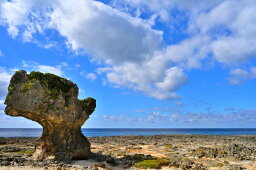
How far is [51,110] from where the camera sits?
19.6 meters

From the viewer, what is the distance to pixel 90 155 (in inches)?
885

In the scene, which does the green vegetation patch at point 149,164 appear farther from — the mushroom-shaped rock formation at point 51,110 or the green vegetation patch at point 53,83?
the green vegetation patch at point 53,83

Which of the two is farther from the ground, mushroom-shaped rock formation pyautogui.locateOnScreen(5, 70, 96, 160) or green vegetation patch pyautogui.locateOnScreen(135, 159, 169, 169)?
mushroom-shaped rock formation pyautogui.locateOnScreen(5, 70, 96, 160)

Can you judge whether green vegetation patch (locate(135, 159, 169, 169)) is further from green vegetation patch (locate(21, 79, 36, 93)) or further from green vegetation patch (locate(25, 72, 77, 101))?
green vegetation patch (locate(21, 79, 36, 93))

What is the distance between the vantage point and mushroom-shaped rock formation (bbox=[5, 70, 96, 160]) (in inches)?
754

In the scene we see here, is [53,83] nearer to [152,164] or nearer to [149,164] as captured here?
[149,164]

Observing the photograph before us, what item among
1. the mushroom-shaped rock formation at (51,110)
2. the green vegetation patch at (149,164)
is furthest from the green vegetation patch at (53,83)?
the green vegetation patch at (149,164)

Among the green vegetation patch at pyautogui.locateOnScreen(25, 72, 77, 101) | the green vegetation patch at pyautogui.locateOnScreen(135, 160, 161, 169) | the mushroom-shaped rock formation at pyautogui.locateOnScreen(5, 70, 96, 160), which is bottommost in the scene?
the green vegetation patch at pyautogui.locateOnScreen(135, 160, 161, 169)

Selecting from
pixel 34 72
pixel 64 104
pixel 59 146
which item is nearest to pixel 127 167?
pixel 59 146

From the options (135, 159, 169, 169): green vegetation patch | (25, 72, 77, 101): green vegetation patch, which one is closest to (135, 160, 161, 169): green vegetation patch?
(135, 159, 169, 169): green vegetation patch

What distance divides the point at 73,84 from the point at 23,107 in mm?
4740

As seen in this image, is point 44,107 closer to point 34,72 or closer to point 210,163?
point 34,72

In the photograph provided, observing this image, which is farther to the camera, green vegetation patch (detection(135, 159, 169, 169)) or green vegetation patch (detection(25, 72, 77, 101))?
green vegetation patch (detection(25, 72, 77, 101))

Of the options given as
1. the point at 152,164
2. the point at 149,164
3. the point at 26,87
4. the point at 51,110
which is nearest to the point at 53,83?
the point at 26,87
